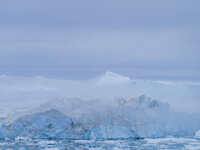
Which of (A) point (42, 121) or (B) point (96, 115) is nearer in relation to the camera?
(A) point (42, 121)

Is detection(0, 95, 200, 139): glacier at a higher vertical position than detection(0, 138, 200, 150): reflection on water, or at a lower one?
higher

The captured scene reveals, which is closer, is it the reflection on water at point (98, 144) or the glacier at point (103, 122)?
the reflection on water at point (98, 144)

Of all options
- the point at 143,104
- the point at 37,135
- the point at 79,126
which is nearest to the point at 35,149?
the point at 37,135

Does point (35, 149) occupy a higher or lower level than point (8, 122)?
lower

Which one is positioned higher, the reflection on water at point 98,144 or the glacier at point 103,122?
the glacier at point 103,122

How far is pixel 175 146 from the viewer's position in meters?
37.9

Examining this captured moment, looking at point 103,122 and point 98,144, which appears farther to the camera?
point 103,122

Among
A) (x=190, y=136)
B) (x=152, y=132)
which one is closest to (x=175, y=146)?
(x=152, y=132)

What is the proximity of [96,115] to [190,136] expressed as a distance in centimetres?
936

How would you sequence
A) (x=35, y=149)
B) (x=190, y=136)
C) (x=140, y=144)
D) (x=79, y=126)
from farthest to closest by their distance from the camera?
(x=190, y=136), (x=79, y=126), (x=140, y=144), (x=35, y=149)

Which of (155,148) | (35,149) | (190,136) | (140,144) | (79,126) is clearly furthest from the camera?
(190,136)

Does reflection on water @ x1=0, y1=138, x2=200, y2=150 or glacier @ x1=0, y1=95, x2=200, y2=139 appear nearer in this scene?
reflection on water @ x1=0, y1=138, x2=200, y2=150

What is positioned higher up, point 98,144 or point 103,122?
point 103,122

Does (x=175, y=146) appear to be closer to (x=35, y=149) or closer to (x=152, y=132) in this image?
(x=152, y=132)
